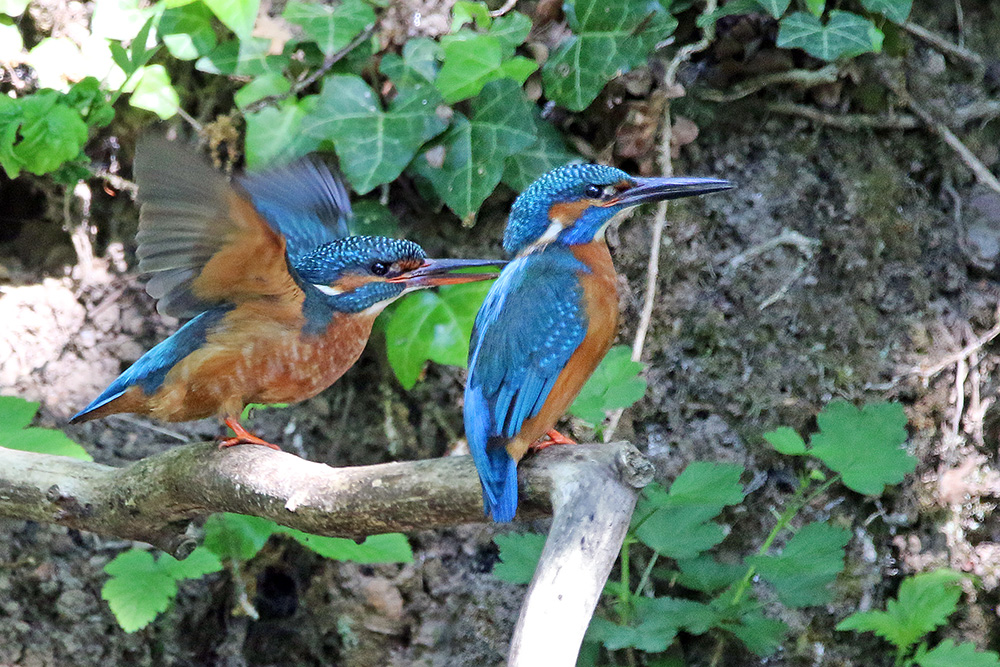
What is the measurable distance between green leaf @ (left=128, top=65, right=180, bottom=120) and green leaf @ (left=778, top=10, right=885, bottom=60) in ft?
6.76

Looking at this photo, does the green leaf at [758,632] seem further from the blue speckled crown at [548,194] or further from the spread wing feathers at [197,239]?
the spread wing feathers at [197,239]

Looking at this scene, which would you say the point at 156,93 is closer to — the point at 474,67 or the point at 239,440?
the point at 474,67

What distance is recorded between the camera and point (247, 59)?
3402 mm

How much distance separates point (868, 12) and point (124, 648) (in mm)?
3197

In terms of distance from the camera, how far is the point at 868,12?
3.20m

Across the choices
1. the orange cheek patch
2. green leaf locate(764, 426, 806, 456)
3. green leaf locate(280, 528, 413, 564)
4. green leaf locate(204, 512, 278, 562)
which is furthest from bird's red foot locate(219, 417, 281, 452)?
green leaf locate(764, 426, 806, 456)

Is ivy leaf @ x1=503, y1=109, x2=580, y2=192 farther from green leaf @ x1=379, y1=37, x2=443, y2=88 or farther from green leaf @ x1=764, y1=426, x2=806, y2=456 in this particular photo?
green leaf @ x1=764, y1=426, x2=806, y2=456

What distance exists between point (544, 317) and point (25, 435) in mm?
1508

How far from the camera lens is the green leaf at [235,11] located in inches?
128

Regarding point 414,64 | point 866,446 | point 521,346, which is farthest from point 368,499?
point 414,64

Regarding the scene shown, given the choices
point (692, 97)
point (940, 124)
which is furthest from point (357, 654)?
point (940, 124)

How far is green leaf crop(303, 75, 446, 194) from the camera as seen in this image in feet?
10.3

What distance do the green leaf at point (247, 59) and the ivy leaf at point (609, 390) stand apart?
5.45 feet

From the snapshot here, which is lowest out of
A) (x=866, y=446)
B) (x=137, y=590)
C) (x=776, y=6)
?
(x=137, y=590)
